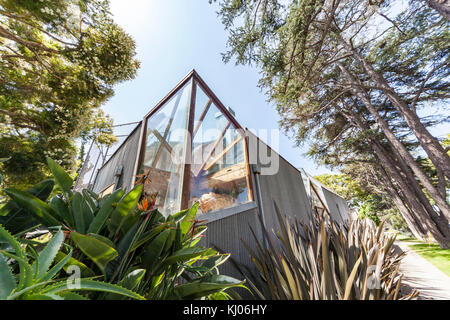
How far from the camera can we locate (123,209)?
0.76 m

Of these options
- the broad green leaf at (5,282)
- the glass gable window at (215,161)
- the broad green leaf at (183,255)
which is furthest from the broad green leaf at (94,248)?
the glass gable window at (215,161)

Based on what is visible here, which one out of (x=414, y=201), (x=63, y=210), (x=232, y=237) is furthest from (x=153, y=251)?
(x=414, y=201)

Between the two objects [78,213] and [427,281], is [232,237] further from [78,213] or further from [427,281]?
[427,281]

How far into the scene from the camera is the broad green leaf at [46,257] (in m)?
0.47

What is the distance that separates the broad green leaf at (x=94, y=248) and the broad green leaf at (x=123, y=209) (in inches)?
6.2

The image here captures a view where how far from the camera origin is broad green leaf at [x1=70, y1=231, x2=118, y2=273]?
542mm

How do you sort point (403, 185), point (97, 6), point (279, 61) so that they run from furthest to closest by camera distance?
point (403, 185) < point (279, 61) < point (97, 6)

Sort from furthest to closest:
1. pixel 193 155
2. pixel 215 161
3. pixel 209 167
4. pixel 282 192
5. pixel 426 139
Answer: pixel 426 139 → pixel 282 192 → pixel 215 161 → pixel 209 167 → pixel 193 155

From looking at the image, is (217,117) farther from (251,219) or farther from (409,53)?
(409,53)

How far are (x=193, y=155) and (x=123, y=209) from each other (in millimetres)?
1801

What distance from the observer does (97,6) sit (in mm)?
3617

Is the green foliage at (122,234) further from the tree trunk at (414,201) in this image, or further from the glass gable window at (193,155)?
the tree trunk at (414,201)
